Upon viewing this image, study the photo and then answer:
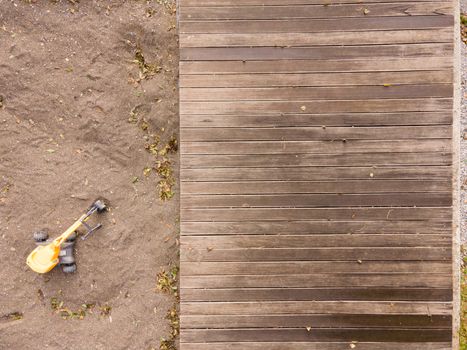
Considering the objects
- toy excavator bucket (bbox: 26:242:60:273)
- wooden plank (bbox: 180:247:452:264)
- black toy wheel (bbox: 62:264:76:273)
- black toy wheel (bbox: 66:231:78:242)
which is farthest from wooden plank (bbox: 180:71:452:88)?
black toy wheel (bbox: 62:264:76:273)

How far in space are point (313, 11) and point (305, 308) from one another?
10.0 feet

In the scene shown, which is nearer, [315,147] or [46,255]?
[315,147]

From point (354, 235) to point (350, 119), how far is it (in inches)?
46.9

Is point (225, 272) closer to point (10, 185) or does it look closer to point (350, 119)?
point (350, 119)

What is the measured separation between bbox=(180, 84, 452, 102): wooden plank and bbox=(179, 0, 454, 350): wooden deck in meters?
0.01

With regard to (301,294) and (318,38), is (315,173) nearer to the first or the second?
(301,294)

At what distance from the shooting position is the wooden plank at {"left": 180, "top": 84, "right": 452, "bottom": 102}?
3459 millimetres

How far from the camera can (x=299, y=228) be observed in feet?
11.6

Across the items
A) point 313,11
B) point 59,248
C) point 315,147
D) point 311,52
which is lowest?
point 59,248

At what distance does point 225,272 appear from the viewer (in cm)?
354

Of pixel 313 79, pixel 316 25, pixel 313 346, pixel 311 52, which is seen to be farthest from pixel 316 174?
pixel 313 346

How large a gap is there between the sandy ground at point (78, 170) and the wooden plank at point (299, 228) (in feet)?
2.86

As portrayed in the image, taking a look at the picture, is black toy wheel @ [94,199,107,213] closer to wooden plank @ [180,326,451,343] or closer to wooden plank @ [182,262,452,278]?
wooden plank @ [182,262,452,278]

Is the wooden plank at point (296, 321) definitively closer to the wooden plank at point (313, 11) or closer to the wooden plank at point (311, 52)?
the wooden plank at point (311, 52)
